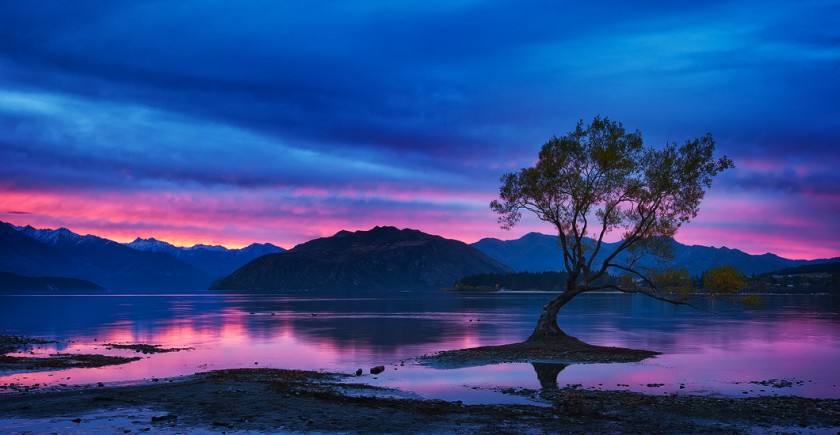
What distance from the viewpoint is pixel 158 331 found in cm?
9075

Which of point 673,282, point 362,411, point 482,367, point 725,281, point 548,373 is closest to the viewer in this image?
point 362,411

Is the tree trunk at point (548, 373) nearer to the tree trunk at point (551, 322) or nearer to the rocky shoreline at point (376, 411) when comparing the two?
the rocky shoreline at point (376, 411)

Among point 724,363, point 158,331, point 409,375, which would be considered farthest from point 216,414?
point 158,331

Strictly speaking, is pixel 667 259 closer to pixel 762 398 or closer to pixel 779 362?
pixel 779 362

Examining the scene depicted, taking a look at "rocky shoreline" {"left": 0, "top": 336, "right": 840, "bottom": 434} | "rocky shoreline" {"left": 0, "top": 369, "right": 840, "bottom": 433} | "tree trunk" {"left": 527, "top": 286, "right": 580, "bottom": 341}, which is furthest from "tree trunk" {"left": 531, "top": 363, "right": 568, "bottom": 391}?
"tree trunk" {"left": 527, "top": 286, "right": 580, "bottom": 341}

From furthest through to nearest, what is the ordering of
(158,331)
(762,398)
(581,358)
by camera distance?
(158,331), (581,358), (762,398)

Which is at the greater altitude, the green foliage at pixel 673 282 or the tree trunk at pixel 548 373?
the green foliage at pixel 673 282

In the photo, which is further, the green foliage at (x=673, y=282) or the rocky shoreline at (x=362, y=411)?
the green foliage at (x=673, y=282)

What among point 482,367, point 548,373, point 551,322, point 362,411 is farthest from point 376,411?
point 551,322

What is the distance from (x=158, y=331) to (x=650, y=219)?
66621mm

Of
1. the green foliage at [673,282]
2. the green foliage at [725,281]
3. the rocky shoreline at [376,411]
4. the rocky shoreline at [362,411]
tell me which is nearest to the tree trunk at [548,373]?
the rocky shoreline at [362,411]

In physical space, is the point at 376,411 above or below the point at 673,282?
below

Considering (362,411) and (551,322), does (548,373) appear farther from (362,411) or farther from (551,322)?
(362,411)

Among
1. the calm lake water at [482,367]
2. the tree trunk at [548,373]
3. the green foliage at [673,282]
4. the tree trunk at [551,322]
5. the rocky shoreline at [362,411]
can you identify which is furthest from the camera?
the green foliage at [673,282]
